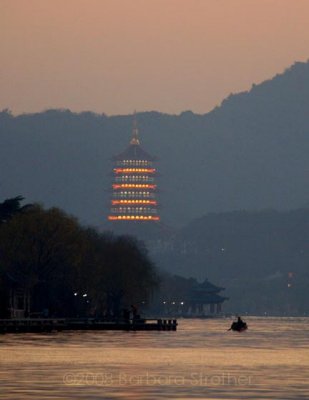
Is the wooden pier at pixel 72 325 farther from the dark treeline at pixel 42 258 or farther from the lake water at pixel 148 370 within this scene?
the lake water at pixel 148 370

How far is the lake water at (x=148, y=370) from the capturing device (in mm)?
74750

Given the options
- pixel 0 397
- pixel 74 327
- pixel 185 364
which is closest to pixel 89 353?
pixel 185 364

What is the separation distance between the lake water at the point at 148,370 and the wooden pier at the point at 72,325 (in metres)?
18.1

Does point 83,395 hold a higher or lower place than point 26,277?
lower

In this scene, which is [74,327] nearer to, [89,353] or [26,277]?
[26,277]

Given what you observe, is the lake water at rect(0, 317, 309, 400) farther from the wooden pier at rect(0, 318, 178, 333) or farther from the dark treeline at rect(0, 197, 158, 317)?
the dark treeline at rect(0, 197, 158, 317)

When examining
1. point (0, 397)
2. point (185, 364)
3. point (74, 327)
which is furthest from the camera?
point (74, 327)

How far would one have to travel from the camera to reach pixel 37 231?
173500mm

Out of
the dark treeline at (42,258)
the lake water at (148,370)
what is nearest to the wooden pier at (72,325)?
the dark treeline at (42,258)

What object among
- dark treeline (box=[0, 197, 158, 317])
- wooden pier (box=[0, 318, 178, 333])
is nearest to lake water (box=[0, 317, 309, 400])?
wooden pier (box=[0, 318, 178, 333])

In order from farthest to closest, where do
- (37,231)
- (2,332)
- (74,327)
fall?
(37,231), (74,327), (2,332)

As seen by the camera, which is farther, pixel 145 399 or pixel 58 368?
pixel 58 368

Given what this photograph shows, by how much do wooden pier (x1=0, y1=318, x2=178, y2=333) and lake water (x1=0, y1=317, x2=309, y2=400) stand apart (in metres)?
18.1

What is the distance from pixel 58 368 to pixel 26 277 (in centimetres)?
8216
